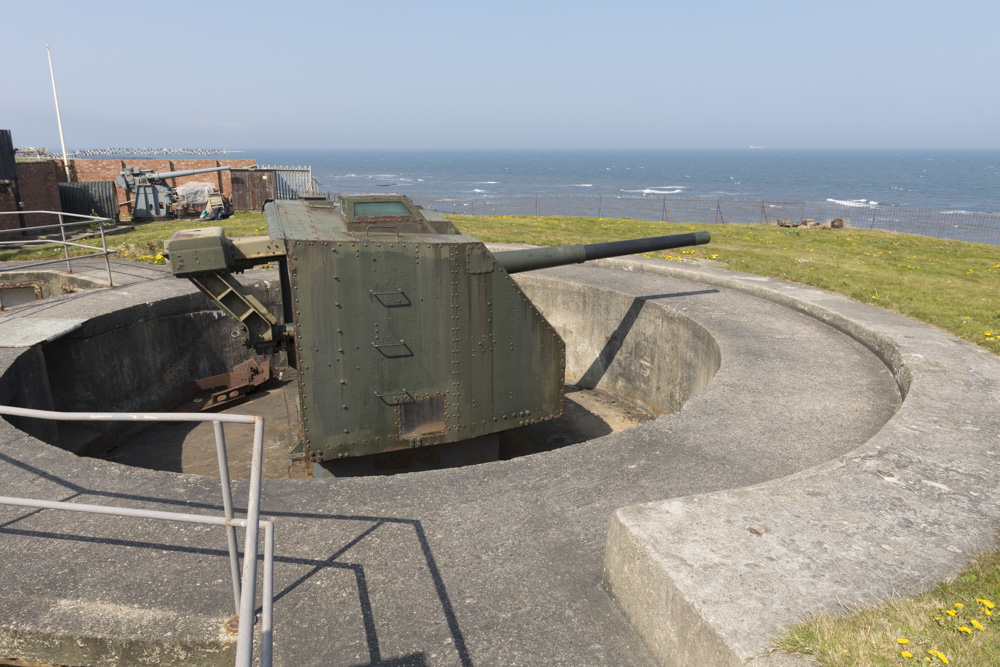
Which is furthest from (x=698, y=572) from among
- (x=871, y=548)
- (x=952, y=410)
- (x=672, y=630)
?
(x=952, y=410)

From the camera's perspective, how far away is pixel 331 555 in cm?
396

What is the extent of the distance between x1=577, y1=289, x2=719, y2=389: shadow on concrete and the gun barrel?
45.5 inches

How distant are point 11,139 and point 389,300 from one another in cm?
1991

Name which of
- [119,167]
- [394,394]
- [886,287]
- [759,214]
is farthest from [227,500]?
[759,214]

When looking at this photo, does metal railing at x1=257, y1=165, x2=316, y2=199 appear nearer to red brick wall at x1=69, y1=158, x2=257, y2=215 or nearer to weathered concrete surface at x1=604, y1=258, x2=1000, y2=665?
red brick wall at x1=69, y1=158, x2=257, y2=215

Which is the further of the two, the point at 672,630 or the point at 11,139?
the point at 11,139

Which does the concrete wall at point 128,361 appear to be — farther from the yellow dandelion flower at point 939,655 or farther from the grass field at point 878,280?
the yellow dandelion flower at point 939,655

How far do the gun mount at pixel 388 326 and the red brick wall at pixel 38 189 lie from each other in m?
17.4

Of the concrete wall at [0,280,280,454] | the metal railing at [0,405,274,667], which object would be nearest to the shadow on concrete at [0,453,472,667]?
the metal railing at [0,405,274,667]

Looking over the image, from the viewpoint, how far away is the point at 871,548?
3736mm

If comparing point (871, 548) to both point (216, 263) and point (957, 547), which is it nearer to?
point (957, 547)

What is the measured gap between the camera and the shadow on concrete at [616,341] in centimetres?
1127

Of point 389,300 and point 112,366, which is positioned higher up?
point 389,300

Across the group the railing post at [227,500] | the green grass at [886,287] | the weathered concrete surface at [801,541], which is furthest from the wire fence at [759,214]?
the railing post at [227,500]
